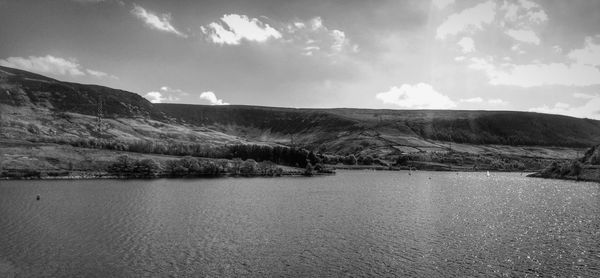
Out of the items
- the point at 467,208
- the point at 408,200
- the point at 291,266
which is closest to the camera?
the point at 291,266

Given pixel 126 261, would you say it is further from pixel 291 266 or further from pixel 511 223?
pixel 511 223

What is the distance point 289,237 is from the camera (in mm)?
67312

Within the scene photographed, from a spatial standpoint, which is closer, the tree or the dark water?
the dark water

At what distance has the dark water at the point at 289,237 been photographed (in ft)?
166

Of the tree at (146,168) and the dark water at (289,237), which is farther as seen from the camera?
the tree at (146,168)

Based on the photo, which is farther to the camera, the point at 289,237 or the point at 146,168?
the point at 146,168

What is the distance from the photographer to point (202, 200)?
112 meters

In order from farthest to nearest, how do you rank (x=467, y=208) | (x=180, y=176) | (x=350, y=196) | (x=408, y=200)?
(x=180, y=176) < (x=350, y=196) < (x=408, y=200) < (x=467, y=208)

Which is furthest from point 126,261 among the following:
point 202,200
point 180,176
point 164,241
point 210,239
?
point 180,176

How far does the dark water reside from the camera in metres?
50.5

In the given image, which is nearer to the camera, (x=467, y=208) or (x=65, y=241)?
(x=65, y=241)

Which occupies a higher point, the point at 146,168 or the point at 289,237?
the point at 146,168

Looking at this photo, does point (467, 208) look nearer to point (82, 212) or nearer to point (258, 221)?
point (258, 221)

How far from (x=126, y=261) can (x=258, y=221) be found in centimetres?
3275
